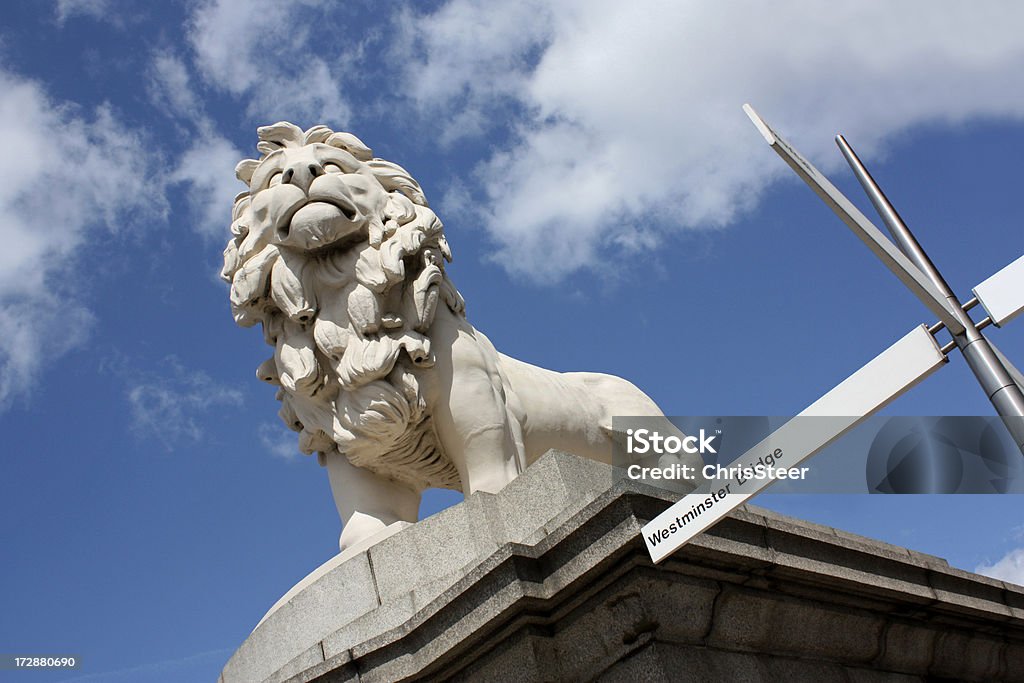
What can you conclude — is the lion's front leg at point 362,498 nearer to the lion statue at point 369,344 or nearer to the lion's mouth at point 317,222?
the lion statue at point 369,344

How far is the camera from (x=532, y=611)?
13.1ft

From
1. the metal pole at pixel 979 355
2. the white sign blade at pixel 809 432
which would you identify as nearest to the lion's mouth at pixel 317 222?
the white sign blade at pixel 809 432

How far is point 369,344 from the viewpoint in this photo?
18.2 ft

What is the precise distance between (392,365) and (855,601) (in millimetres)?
2456

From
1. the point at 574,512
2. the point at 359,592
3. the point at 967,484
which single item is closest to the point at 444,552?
the point at 359,592

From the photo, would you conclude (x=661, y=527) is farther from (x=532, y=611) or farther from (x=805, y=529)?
(x=805, y=529)

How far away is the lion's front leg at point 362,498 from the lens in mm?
5781

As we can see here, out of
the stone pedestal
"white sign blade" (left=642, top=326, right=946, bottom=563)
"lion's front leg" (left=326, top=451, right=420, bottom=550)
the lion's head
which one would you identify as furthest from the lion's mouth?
"white sign blade" (left=642, top=326, right=946, bottom=563)

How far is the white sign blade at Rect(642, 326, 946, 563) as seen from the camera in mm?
3143

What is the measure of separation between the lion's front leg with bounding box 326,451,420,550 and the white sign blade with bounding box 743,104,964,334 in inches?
126

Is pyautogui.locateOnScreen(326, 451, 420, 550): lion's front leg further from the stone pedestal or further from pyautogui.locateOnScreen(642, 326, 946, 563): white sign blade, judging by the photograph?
pyautogui.locateOnScreen(642, 326, 946, 563): white sign blade

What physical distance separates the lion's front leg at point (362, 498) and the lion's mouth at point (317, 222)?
1.18 metres

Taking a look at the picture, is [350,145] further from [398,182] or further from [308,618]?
[308,618]

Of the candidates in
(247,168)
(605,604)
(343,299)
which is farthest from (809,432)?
(247,168)
